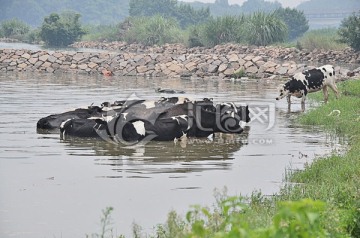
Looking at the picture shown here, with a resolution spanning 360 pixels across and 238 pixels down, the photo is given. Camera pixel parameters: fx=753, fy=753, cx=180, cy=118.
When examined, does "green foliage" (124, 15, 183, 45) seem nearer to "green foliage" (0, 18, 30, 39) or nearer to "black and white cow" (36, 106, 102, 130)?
"green foliage" (0, 18, 30, 39)

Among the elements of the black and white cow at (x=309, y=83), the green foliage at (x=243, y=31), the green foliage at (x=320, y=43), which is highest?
the green foliage at (x=243, y=31)

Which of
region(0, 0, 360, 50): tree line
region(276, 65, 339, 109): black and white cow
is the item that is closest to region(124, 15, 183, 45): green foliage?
region(0, 0, 360, 50): tree line

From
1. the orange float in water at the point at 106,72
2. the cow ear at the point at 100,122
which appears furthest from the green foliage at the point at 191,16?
the cow ear at the point at 100,122

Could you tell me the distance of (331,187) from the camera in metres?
8.99

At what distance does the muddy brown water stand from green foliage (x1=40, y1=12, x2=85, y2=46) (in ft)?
197

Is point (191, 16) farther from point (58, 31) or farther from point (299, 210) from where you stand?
point (299, 210)

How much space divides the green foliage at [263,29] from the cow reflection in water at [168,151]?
128 ft

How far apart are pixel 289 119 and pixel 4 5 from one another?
180m

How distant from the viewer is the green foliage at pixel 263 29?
5366 centimetres

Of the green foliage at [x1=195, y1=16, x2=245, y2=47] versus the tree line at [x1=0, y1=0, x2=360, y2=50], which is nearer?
the tree line at [x1=0, y1=0, x2=360, y2=50]

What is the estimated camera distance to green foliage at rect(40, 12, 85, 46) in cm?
7881

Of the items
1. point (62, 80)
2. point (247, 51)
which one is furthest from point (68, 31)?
point (62, 80)

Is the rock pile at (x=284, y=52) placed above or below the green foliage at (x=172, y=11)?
below

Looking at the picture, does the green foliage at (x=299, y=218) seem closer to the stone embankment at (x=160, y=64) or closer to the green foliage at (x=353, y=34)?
the stone embankment at (x=160, y=64)
